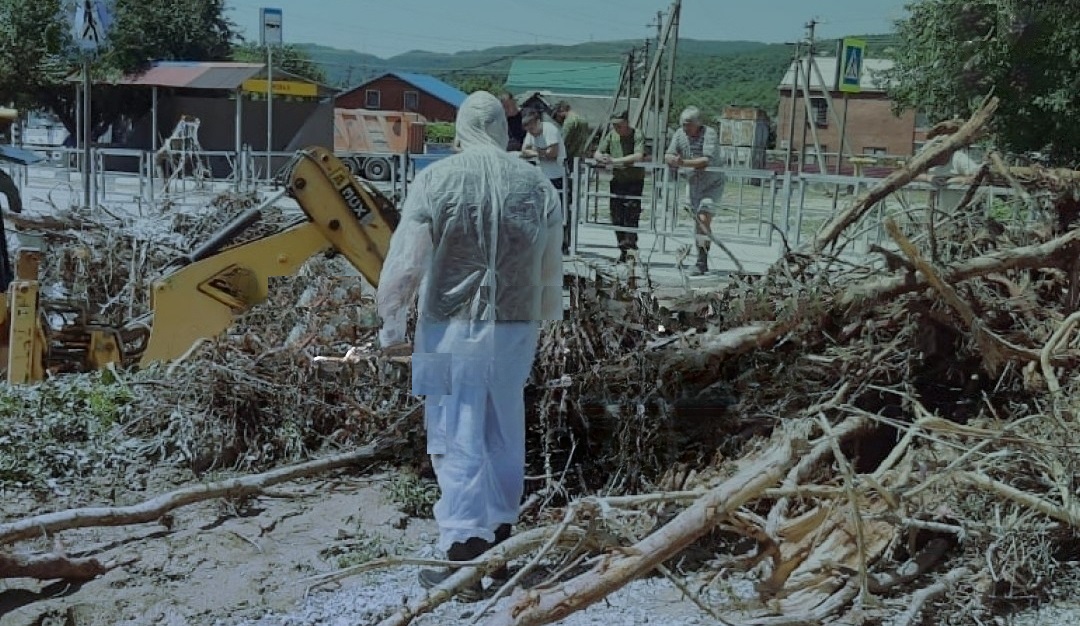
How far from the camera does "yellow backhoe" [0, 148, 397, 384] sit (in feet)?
21.1

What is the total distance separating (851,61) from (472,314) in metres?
19.0

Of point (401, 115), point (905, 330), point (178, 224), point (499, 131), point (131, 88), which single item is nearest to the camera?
point (499, 131)

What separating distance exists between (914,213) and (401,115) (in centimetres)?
2882

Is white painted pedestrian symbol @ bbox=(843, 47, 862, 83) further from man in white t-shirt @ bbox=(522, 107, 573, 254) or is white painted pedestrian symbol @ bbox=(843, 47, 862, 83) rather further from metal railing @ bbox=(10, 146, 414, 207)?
man in white t-shirt @ bbox=(522, 107, 573, 254)

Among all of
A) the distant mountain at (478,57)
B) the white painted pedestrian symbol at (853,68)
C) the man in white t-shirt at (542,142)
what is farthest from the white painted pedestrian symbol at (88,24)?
the distant mountain at (478,57)

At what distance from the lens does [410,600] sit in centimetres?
457

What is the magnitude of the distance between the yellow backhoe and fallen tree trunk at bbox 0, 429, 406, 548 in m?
1.01

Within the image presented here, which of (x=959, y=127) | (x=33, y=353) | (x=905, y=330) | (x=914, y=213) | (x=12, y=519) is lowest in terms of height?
(x=12, y=519)

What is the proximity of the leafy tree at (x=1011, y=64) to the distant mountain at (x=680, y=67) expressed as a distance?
97.2ft

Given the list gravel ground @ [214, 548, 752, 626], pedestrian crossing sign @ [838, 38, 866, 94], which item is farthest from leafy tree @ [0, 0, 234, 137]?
gravel ground @ [214, 548, 752, 626]

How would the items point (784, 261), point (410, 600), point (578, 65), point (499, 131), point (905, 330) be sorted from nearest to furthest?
point (410, 600) → point (499, 131) → point (905, 330) → point (784, 261) → point (578, 65)

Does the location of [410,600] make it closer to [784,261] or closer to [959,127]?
[784,261]

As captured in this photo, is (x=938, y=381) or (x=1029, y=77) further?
(x=1029, y=77)

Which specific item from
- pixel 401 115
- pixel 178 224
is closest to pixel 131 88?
pixel 401 115
